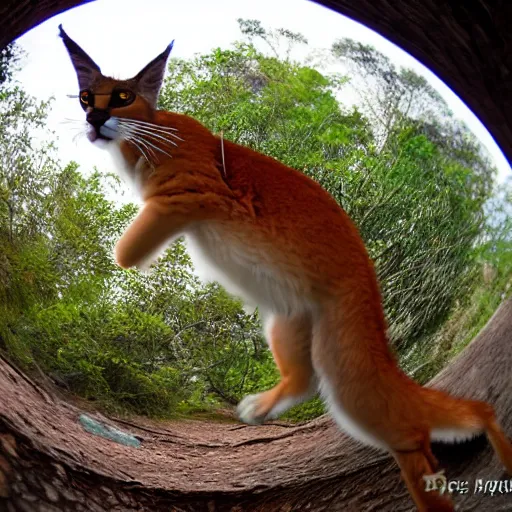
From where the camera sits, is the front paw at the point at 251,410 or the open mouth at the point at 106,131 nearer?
the open mouth at the point at 106,131

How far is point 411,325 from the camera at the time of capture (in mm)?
1979

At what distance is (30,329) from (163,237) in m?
0.66

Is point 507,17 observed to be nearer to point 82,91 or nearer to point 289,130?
point 289,130

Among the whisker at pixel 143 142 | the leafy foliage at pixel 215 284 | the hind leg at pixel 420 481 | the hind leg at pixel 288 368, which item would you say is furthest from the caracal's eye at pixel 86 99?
the hind leg at pixel 420 481

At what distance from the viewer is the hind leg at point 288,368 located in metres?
1.73

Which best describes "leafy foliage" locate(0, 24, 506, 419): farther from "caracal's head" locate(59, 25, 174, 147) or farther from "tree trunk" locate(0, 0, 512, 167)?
"tree trunk" locate(0, 0, 512, 167)

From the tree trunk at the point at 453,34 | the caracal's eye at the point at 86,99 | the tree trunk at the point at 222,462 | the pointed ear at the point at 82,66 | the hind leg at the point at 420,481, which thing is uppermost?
the pointed ear at the point at 82,66

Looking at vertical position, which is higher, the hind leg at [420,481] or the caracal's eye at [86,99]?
the caracal's eye at [86,99]

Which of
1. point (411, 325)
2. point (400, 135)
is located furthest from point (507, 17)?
point (411, 325)

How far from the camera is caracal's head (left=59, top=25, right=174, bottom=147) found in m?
1.68

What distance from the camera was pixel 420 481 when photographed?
59.3 inches

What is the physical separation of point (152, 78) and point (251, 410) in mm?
996

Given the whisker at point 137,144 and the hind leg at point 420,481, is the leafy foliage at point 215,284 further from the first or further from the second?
the hind leg at point 420,481

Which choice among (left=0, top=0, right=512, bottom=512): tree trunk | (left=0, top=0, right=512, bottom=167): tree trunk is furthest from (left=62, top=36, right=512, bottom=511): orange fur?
(left=0, top=0, right=512, bottom=167): tree trunk
